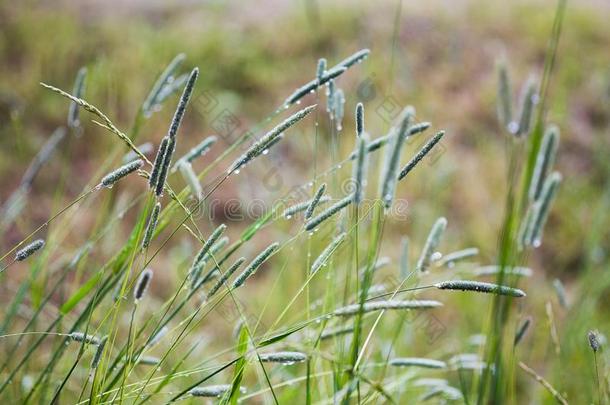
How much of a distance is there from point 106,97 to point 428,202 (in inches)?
64.6

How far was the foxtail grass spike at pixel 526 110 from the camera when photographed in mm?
632

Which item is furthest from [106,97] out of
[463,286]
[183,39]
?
[463,286]

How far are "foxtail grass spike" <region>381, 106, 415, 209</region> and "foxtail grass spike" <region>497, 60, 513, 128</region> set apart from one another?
203 millimetres

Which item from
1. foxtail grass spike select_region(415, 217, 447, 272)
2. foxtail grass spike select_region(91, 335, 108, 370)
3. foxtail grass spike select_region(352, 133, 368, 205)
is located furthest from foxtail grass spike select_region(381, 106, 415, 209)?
foxtail grass spike select_region(91, 335, 108, 370)

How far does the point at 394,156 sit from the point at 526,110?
221 mm

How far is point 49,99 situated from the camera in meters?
2.78

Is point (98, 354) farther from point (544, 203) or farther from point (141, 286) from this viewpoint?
point (544, 203)

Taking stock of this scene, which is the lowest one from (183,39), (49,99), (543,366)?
(543,366)

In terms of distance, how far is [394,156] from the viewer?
516 mm

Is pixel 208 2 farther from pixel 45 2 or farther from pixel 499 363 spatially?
pixel 499 363

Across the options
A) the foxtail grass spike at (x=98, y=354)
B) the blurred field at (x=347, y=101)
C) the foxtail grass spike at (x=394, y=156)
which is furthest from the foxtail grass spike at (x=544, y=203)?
the blurred field at (x=347, y=101)

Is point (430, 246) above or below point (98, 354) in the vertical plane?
above

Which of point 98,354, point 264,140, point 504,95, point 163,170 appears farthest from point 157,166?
point 504,95

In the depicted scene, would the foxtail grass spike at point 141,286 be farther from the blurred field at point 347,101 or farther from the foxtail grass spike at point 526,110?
the blurred field at point 347,101
